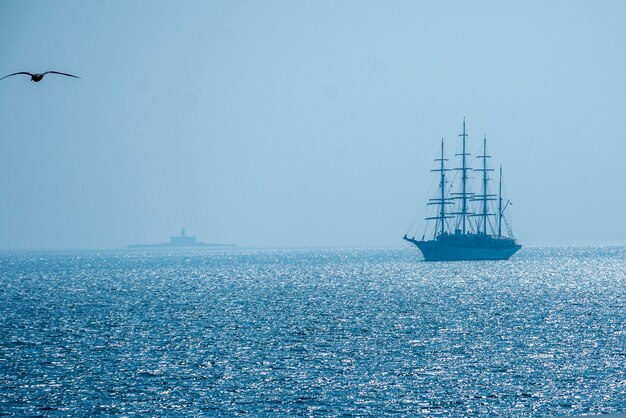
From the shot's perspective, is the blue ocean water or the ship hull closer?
the blue ocean water

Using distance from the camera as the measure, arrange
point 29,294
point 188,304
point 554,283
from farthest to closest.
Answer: point 554,283 < point 29,294 < point 188,304

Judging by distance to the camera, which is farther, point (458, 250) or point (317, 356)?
point (458, 250)

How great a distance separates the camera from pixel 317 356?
191 ft

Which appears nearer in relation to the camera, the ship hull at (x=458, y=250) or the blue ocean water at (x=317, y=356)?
the blue ocean water at (x=317, y=356)

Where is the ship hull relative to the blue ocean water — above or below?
above

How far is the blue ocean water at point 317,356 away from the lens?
4362 cm

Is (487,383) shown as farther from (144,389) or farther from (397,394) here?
(144,389)

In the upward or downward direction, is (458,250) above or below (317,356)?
above

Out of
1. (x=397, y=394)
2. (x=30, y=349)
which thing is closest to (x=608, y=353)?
(x=397, y=394)

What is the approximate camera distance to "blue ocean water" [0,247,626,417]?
4362 cm

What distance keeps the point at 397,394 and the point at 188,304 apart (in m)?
63.8

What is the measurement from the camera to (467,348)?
204 ft

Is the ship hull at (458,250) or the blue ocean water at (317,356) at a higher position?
the ship hull at (458,250)

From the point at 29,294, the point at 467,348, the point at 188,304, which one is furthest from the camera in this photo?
the point at 29,294
